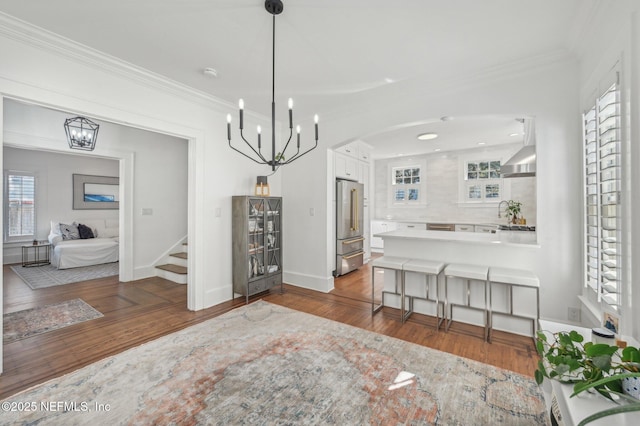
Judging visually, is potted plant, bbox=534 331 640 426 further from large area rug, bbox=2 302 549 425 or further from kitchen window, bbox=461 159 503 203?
kitchen window, bbox=461 159 503 203

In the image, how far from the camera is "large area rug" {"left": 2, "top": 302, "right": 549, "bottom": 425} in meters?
1.69

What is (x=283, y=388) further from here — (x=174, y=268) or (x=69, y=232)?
(x=69, y=232)

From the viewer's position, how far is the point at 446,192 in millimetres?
6855

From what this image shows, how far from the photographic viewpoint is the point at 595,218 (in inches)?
81.7

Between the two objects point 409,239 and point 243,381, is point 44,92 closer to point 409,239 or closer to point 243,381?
point 243,381

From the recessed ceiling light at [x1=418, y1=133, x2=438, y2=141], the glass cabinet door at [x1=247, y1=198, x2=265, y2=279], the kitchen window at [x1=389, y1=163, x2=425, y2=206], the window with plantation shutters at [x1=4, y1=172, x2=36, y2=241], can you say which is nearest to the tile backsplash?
the kitchen window at [x1=389, y1=163, x2=425, y2=206]

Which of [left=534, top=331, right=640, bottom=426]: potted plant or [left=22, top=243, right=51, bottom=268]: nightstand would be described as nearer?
[left=534, top=331, right=640, bottom=426]: potted plant

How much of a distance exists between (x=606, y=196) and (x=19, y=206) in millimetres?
9732

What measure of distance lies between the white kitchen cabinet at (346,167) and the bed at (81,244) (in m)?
5.40

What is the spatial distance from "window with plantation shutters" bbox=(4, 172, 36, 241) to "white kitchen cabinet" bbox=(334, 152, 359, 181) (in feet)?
23.0

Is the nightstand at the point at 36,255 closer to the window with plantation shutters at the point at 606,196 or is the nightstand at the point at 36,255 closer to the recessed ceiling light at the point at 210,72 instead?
the recessed ceiling light at the point at 210,72

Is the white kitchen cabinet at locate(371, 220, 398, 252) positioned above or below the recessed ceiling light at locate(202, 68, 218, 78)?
below

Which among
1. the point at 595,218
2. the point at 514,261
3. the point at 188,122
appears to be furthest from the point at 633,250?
the point at 188,122

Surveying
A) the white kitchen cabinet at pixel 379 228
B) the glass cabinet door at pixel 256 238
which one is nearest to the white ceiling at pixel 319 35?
the glass cabinet door at pixel 256 238
